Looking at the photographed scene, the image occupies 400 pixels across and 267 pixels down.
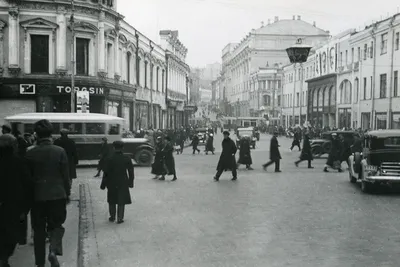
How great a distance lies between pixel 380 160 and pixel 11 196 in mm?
10890

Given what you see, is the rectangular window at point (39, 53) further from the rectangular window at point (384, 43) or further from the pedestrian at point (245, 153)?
the rectangular window at point (384, 43)

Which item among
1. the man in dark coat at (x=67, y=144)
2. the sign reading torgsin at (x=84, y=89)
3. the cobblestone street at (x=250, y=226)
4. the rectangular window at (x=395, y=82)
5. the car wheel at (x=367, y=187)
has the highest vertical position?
the rectangular window at (x=395, y=82)

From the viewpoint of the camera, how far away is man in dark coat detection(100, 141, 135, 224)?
9977mm

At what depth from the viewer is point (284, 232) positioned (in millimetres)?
9047

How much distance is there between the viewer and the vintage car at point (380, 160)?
13.8 metres

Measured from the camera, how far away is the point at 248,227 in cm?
948

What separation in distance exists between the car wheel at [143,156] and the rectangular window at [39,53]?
390 inches

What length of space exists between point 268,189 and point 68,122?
404 inches

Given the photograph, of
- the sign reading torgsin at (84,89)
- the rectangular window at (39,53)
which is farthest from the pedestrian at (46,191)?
the rectangular window at (39,53)

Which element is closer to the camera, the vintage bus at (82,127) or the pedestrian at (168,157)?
the pedestrian at (168,157)

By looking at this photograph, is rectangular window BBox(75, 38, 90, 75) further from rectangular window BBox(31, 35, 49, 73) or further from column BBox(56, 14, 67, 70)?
rectangular window BBox(31, 35, 49, 73)

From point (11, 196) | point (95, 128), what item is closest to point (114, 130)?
point (95, 128)

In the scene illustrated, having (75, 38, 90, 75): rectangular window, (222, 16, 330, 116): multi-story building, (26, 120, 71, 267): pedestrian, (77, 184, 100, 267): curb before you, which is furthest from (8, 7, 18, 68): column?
(222, 16, 330, 116): multi-story building

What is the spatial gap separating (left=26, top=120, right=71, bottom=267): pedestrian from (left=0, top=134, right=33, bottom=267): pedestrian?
9.3 inches
